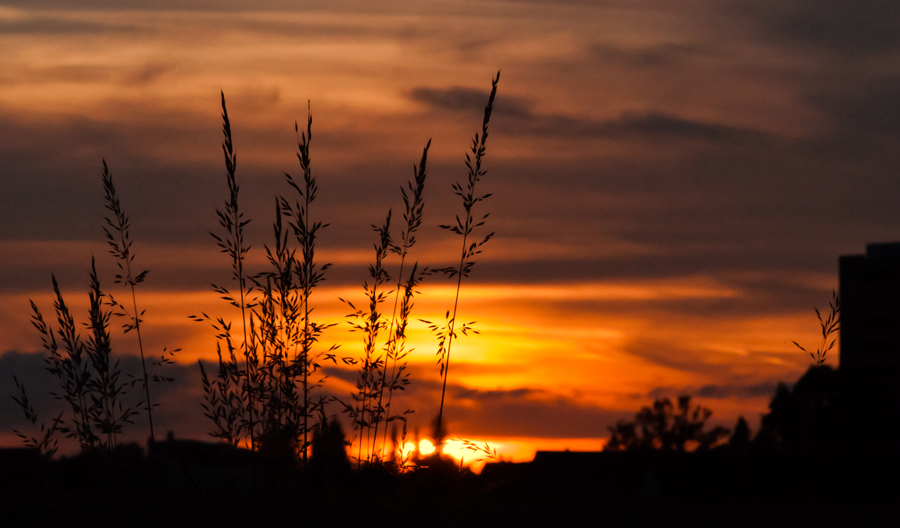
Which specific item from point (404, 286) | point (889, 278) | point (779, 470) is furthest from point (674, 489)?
point (889, 278)

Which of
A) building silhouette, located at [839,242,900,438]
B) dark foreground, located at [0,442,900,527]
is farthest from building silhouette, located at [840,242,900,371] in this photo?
dark foreground, located at [0,442,900,527]

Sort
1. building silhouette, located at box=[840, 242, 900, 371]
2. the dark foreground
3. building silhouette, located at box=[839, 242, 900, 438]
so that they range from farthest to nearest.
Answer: building silhouette, located at box=[840, 242, 900, 371]
building silhouette, located at box=[839, 242, 900, 438]
the dark foreground

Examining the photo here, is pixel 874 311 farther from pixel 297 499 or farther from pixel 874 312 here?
pixel 297 499

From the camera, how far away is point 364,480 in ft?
16.0

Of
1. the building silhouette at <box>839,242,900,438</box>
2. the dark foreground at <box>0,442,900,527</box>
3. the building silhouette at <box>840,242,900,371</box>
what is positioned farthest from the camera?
the building silhouette at <box>840,242,900,371</box>

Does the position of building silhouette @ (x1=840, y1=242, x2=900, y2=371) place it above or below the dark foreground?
above

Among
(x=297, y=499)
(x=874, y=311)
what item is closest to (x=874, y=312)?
(x=874, y=311)

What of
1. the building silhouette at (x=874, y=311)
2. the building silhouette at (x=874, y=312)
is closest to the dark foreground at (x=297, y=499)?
the building silhouette at (x=874, y=312)

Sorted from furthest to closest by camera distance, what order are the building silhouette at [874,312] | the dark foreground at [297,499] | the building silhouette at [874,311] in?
the building silhouette at [874,311], the building silhouette at [874,312], the dark foreground at [297,499]

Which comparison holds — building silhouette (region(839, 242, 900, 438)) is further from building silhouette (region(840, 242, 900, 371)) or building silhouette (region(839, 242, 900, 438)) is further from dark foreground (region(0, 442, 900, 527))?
dark foreground (region(0, 442, 900, 527))

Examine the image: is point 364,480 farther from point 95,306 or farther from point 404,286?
point 95,306

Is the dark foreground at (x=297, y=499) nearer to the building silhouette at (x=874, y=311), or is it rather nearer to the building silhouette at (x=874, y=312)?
the building silhouette at (x=874, y=312)

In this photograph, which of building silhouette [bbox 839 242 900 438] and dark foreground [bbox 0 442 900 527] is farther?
building silhouette [bbox 839 242 900 438]

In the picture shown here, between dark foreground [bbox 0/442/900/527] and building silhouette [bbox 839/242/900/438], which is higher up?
building silhouette [bbox 839/242/900/438]
